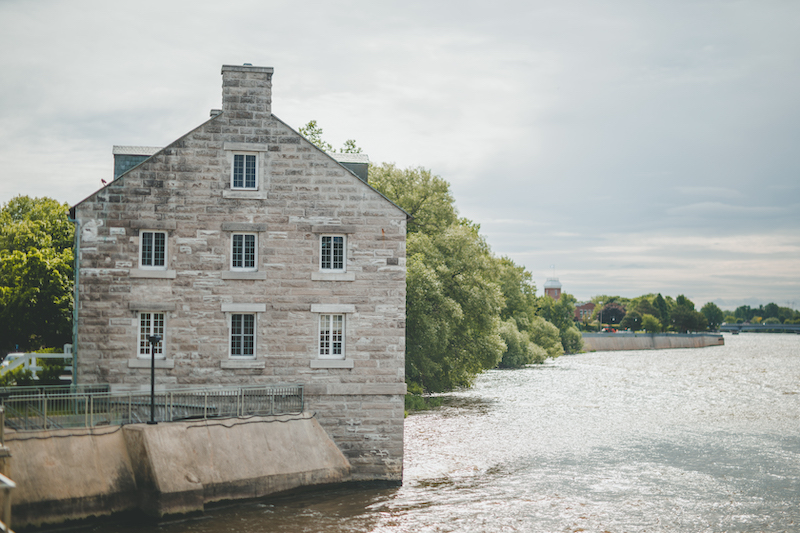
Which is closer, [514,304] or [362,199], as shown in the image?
[362,199]

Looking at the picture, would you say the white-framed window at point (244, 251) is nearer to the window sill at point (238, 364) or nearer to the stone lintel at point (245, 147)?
the stone lintel at point (245, 147)

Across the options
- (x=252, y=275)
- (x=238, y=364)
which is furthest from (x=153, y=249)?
(x=238, y=364)

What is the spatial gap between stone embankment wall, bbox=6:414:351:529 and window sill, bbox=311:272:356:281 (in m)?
4.71

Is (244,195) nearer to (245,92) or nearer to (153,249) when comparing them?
(153,249)

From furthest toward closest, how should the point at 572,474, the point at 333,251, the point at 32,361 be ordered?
the point at 32,361 → the point at 572,474 → the point at 333,251

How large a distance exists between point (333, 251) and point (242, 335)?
14.0ft

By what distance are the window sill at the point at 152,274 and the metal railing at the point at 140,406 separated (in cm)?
381

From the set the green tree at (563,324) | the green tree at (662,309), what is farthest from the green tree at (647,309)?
the green tree at (563,324)

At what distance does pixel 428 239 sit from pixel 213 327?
70.8ft

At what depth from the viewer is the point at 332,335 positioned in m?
23.3

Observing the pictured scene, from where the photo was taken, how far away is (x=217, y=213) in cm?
2300

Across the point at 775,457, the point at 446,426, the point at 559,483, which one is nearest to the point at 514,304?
the point at 446,426

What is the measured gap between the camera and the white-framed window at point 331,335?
23.3 metres

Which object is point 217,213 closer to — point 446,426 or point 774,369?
point 446,426
